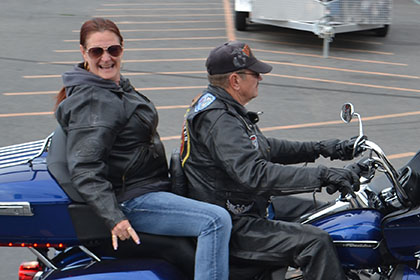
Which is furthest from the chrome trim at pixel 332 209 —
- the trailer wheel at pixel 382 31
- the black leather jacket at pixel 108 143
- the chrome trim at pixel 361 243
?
the trailer wheel at pixel 382 31

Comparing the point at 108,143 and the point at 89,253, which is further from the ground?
the point at 108,143

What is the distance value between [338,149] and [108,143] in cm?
131

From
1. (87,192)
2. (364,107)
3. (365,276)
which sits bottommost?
(364,107)

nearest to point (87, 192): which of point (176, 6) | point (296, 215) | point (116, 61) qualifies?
point (116, 61)

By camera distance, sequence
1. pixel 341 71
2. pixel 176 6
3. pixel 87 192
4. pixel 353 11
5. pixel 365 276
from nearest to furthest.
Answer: pixel 87 192, pixel 365 276, pixel 341 71, pixel 353 11, pixel 176 6

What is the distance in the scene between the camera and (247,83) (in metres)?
3.25

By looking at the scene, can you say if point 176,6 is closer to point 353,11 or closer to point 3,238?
point 353,11

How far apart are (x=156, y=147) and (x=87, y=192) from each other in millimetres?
489

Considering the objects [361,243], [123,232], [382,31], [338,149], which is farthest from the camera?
[382,31]

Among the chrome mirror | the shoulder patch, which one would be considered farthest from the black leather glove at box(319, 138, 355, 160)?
the shoulder patch

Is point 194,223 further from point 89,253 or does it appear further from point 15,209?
point 15,209

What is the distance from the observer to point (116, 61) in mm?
3242

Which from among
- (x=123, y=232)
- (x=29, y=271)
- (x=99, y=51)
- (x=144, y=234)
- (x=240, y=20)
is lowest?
(x=240, y=20)

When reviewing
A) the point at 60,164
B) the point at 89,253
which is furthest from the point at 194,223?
the point at 60,164
